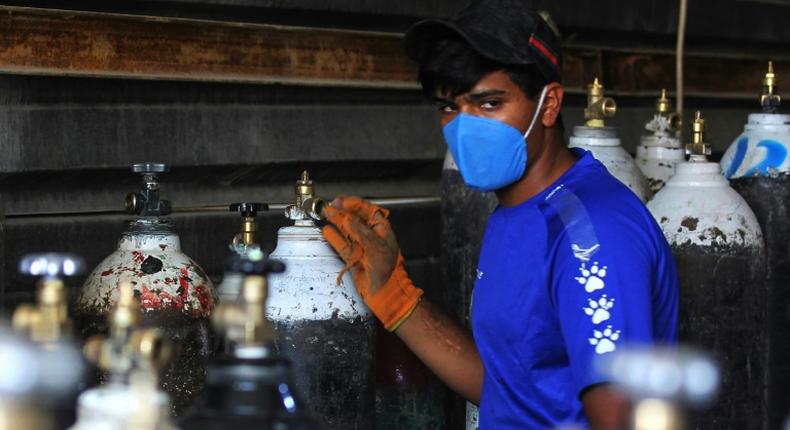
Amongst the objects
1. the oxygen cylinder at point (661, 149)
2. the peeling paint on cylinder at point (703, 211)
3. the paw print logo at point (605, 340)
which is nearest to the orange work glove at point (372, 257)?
the paw print logo at point (605, 340)

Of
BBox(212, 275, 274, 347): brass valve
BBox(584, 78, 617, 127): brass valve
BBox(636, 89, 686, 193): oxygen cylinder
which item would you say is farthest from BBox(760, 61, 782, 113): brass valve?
BBox(212, 275, 274, 347): brass valve

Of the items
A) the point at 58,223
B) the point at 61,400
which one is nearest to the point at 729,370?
the point at 58,223

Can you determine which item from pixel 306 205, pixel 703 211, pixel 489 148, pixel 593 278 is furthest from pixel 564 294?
pixel 703 211

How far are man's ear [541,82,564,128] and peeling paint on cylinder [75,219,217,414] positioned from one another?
75 centimetres

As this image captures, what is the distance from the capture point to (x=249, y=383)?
1366mm

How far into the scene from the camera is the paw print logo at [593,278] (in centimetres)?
208

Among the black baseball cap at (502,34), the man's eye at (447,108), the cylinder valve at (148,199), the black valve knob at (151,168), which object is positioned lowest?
the cylinder valve at (148,199)

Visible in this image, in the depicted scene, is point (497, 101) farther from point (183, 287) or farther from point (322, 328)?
point (183, 287)

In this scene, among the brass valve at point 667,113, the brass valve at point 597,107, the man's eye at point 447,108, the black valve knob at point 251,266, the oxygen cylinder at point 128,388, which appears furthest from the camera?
the brass valve at point 667,113

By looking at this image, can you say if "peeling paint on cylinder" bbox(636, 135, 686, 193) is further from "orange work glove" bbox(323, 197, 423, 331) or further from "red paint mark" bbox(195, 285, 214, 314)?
"red paint mark" bbox(195, 285, 214, 314)

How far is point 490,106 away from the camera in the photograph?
2334mm

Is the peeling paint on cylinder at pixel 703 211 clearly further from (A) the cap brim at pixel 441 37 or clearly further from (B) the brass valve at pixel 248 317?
(B) the brass valve at pixel 248 317

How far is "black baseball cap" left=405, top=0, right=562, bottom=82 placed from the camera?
2273 mm

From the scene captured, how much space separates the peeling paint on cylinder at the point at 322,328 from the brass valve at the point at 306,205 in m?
0.03
